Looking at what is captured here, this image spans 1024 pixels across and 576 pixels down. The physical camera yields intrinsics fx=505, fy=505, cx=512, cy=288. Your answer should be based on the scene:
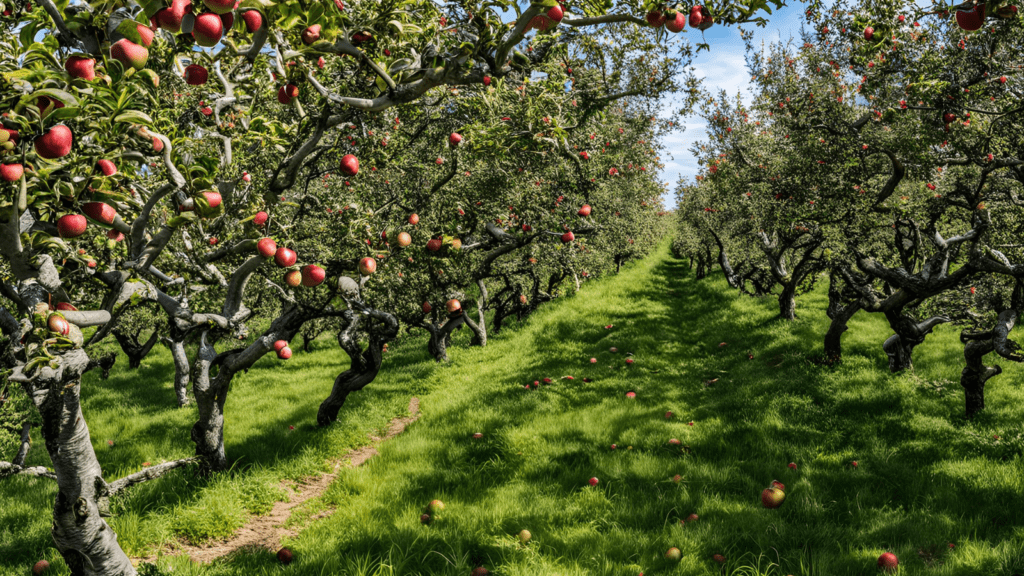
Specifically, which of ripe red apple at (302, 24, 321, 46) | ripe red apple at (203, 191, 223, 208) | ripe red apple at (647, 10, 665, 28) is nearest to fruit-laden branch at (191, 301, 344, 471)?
ripe red apple at (203, 191, 223, 208)

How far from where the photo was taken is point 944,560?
452 cm

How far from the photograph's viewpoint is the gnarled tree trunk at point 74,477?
3602 millimetres

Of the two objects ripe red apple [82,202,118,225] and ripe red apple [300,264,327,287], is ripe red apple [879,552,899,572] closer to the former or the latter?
ripe red apple [300,264,327,287]

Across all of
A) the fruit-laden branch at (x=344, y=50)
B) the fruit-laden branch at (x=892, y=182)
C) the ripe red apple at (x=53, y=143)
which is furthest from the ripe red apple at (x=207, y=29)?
the fruit-laden branch at (x=892, y=182)

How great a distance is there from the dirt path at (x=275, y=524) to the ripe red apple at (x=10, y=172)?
427 centimetres

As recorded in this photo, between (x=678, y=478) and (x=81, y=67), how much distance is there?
6.42 metres

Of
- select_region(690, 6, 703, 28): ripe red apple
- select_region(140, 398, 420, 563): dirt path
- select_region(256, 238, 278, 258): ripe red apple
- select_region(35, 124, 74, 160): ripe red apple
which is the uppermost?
select_region(690, 6, 703, 28): ripe red apple

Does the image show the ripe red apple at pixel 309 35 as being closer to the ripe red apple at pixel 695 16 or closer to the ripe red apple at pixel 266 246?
the ripe red apple at pixel 266 246

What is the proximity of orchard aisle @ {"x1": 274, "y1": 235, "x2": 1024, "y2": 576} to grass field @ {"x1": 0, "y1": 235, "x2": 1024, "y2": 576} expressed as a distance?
0.03 metres

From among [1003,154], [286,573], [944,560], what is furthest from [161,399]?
[1003,154]

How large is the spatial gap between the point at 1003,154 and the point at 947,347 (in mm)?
5232

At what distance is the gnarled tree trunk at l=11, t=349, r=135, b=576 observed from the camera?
142 inches

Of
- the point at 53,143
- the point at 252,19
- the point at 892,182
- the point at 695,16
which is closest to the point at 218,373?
the point at 53,143

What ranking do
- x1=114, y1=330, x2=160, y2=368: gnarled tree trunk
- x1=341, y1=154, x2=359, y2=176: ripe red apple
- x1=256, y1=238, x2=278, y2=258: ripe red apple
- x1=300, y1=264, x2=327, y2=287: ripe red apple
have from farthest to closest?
1. x1=114, y1=330, x2=160, y2=368: gnarled tree trunk
2. x1=341, y1=154, x2=359, y2=176: ripe red apple
3. x1=300, y1=264, x2=327, y2=287: ripe red apple
4. x1=256, y1=238, x2=278, y2=258: ripe red apple
